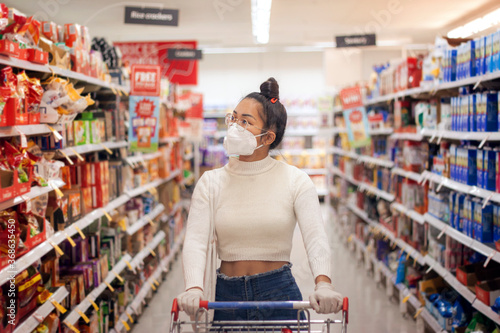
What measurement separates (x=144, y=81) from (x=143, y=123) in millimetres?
421

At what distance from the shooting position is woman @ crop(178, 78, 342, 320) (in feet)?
6.79

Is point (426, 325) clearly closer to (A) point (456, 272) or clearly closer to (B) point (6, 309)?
(A) point (456, 272)

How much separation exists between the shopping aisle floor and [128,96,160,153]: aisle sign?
1.62 metres

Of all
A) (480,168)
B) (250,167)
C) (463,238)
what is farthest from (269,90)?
(463,238)

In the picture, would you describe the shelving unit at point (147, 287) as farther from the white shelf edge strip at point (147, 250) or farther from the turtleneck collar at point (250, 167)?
the turtleneck collar at point (250, 167)

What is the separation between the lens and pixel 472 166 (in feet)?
11.7

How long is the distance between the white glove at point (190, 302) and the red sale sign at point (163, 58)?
30.4ft

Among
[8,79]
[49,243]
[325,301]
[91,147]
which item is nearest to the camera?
[325,301]

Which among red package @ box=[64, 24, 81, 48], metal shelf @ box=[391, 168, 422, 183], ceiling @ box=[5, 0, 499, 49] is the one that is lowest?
metal shelf @ box=[391, 168, 422, 183]

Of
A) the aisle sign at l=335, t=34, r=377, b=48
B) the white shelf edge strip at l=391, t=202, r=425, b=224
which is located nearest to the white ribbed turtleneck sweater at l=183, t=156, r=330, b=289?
the white shelf edge strip at l=391, t=202, r=425, b=224

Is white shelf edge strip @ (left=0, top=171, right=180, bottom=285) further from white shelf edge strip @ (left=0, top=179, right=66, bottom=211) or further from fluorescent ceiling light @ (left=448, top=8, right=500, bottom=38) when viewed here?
fluorescent ceiling light @ (left=448, top=8, right=500, bottom=38)

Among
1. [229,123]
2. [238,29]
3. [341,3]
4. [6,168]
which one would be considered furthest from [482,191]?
[238,29]

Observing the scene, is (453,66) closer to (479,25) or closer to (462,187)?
(462,187)

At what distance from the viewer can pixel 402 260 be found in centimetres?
515
